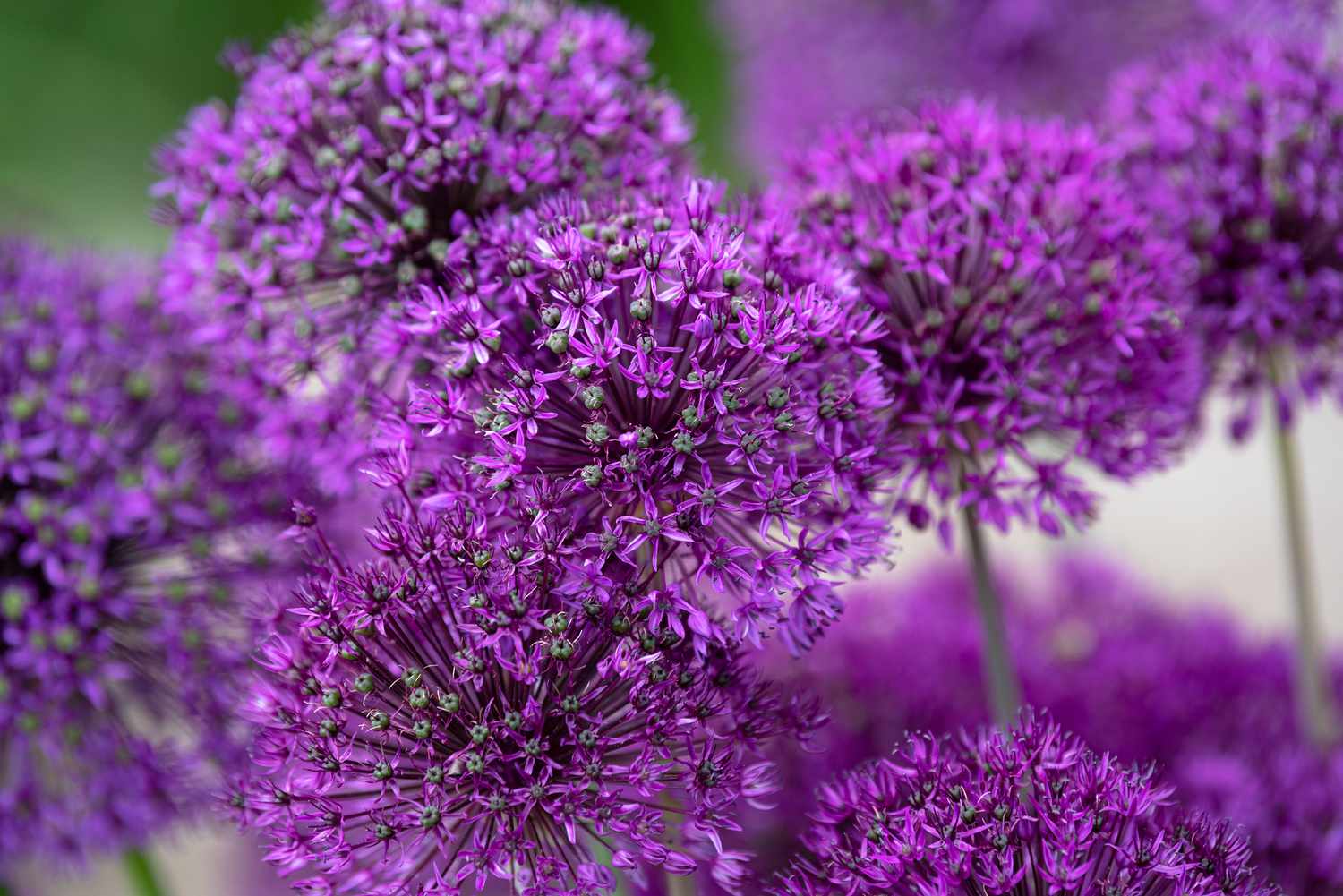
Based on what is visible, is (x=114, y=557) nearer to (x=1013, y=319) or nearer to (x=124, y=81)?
(x=1013, y=319)

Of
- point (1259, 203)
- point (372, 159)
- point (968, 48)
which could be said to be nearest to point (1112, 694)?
point (1259, 203)

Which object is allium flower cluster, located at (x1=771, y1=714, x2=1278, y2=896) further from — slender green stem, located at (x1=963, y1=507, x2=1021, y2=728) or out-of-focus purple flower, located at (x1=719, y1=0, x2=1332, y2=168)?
out-of-focus purple flower, located at (x1=719, y1=0, x2=1332, y2=168)

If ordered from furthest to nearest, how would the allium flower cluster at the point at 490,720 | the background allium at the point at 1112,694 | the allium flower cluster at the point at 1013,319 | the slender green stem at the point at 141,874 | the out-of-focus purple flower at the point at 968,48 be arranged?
1. the out-of-focus purple flower at the point at 968,48
2. the slender green stem at the point at 141,874
3. the background allium at the point at 1112,694
4. the allium flower cluster at the point at 1013,319
5. the allium flower cluster at the point at 490,720

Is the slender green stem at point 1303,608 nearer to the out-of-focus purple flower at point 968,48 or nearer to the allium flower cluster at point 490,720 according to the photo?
the out-of-focus purple flower at point 968,48

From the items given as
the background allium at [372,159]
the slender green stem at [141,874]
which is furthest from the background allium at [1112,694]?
the slender green stem at [141,874]

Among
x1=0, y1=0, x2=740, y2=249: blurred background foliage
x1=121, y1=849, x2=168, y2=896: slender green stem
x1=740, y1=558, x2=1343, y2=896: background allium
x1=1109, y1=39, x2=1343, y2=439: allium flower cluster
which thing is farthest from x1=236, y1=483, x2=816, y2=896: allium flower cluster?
x1=0, y1=0, x2=740, y2=249: blurred background foliage

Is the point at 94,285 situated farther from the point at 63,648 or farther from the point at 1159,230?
the point at 1159,230
